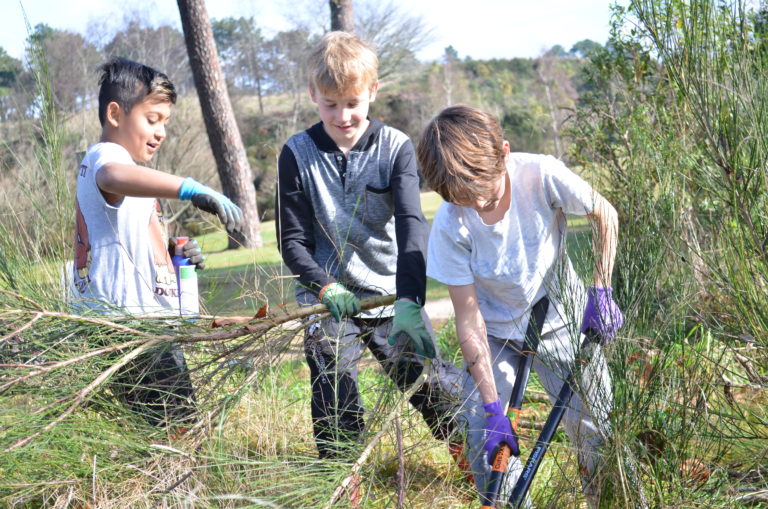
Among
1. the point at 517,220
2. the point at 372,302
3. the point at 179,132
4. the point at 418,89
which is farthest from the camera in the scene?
the point at 418,89

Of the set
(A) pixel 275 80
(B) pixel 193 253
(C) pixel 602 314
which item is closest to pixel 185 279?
(B) pixel 193 253

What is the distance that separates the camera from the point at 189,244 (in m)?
2.59

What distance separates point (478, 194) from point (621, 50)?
2.70 meters

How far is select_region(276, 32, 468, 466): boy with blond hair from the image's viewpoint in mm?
2164

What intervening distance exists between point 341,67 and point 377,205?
0.49 m

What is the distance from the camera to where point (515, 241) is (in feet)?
6.61

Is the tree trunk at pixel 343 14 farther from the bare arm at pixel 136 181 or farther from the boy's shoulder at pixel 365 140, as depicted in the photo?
the bare arm at pixel 136 181

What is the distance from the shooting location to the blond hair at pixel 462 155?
1.84 metres

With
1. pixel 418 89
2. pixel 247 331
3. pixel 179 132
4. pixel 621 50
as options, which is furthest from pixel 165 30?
pixel 247 331

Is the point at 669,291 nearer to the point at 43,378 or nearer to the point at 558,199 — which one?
the point at 558,199

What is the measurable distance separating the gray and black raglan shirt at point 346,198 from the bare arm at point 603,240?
69cm

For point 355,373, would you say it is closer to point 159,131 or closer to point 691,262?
point 691,262

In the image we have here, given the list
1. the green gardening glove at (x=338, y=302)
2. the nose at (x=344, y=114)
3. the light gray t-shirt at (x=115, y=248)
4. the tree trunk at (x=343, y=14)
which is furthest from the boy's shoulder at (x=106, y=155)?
the tree trunk at (x=343, y=14)

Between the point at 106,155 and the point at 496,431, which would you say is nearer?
the point at 496,431
